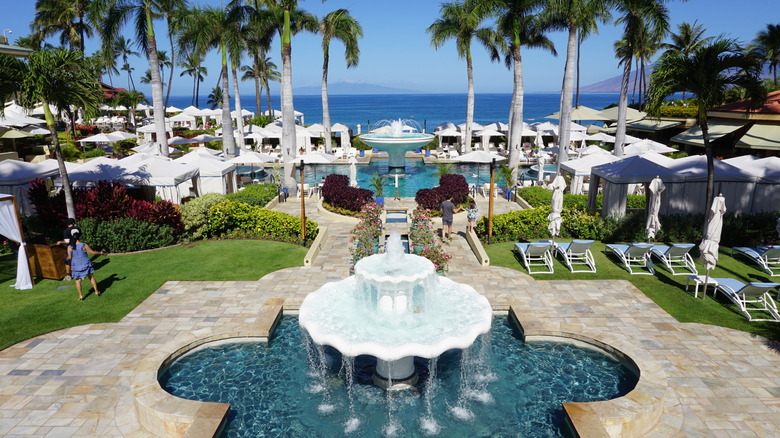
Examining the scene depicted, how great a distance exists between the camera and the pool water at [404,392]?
7297 millimetres

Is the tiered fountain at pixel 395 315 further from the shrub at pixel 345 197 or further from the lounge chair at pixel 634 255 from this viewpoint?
the shrub at pixel 345 197

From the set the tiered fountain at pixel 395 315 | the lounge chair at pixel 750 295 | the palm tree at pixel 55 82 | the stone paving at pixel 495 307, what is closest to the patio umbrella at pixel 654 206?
the stone paving at pixel 495 307

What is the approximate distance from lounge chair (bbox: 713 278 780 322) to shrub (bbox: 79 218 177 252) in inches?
654

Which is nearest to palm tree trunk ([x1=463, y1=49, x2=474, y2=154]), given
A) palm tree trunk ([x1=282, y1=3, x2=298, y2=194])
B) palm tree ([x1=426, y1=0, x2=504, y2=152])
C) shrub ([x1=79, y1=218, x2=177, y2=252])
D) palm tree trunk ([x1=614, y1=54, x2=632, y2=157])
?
palm tree ([x1=426, y1=0, x2=504, y2=152])

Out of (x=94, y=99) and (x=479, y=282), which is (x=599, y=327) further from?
(x=94, y=99)

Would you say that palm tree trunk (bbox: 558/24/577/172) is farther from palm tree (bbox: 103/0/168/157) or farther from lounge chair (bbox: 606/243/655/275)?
palm tree (bbox: 103/0/168/157)

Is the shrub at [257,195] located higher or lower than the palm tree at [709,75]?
lower

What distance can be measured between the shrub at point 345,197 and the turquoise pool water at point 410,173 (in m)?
4.93

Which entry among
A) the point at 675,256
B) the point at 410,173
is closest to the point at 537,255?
the point at 675,256

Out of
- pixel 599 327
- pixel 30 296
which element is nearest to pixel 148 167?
pixel 30 296

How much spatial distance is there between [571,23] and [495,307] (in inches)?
718

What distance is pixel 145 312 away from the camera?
10828 millimetres

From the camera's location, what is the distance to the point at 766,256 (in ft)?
45.0

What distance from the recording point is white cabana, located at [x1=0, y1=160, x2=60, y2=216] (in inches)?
646
